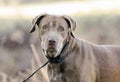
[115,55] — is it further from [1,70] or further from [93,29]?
[93,29]

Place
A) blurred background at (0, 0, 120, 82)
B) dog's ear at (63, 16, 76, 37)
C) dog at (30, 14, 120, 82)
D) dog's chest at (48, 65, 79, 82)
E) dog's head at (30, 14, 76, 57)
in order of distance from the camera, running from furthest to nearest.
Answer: blurred background at (0, 0, 120, 82), dog's chest at (48, 65, 79, 82), dog's ear at (63, 16, 76, 37), dog at (30, 14, 120, 82), dog's head at (30, 14, 76, 57)

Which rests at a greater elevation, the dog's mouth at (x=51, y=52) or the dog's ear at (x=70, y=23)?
the dog's ear at (x=70, y=23)

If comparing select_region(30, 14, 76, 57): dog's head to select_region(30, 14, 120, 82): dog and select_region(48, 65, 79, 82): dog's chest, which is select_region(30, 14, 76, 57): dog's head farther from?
select_region(48, 65, 79, 82): dog's chest

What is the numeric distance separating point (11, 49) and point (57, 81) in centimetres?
991

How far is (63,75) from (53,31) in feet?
2.70

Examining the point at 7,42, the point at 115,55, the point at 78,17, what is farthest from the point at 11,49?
the point at 115,55

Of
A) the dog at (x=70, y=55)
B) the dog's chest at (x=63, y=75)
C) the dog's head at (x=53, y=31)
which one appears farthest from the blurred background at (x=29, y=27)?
the dog's head at (x=53, y=31)

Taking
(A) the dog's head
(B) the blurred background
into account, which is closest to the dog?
(A) the dog's head

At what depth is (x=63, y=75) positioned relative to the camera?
532 inches

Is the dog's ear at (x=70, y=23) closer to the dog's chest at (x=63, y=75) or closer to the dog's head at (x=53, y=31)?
the dog's head at (x=53, y=31)

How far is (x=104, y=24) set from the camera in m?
24.2

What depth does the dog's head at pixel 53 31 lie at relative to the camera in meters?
12.9

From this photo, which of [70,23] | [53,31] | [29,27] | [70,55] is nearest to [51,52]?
[53,31]

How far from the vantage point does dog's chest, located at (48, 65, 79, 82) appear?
1347 centimetres
